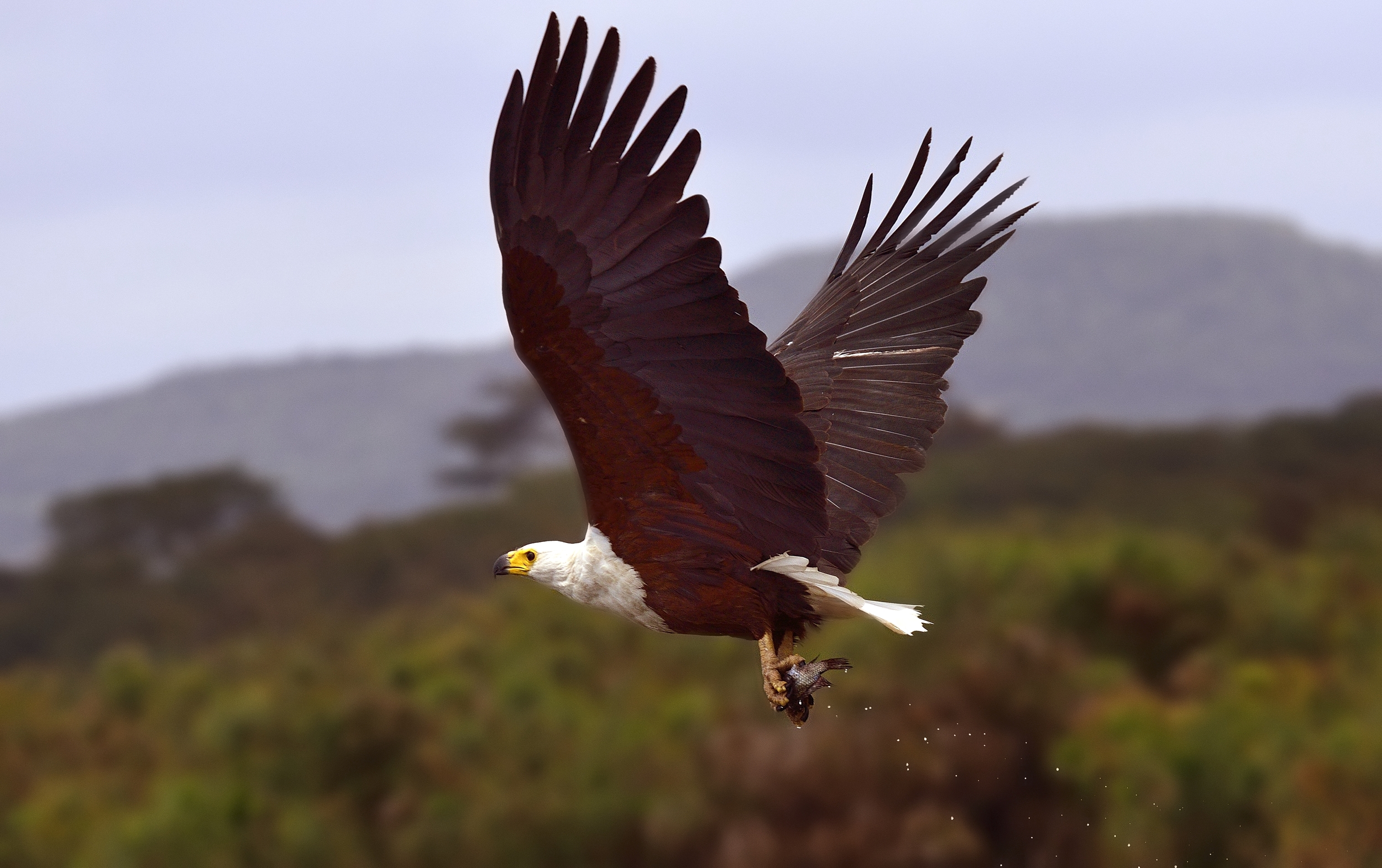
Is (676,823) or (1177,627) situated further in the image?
(1177,627)

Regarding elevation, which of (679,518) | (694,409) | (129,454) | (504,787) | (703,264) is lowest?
(129,454)

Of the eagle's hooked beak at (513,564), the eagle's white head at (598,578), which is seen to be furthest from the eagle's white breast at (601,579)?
the eagle's hooked beak at (513,564)

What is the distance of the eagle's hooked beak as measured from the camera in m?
6.02

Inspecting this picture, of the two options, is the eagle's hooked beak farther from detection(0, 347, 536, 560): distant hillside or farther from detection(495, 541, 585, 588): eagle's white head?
detection(0, 347, 536, 560): distant hillside

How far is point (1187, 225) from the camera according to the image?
190 m

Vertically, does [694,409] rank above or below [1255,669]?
above

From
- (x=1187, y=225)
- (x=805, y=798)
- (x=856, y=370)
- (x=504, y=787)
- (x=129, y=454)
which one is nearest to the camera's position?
(x=856, y=370)

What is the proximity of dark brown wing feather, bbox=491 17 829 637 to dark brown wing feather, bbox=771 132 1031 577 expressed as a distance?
0.88 m

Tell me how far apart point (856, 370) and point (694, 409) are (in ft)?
5.10

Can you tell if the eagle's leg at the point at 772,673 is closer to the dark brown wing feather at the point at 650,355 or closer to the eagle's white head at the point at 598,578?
the dark brown wing feather at the point at 650,355

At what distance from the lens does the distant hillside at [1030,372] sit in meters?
158

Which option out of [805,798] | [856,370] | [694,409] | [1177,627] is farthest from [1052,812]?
[694,409]

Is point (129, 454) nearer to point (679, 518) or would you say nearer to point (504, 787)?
point (504, 787)

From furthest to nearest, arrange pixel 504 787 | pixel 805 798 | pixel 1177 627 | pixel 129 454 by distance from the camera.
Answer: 1. pixel 129 454
2. pixel 1177 627
3. pixel 504 787
4. pixel 805 798
